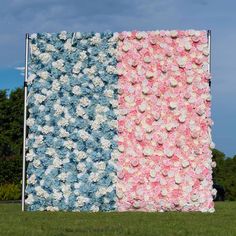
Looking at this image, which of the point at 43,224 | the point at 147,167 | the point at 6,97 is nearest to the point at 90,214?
the point at 147,167

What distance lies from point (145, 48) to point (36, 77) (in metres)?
2.09

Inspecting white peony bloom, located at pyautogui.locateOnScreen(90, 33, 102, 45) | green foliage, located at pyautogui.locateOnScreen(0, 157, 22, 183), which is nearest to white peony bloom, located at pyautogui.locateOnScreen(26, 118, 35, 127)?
white peony bloom, located at pyautogui.locateOnScreen(90, 33, 102, 45)

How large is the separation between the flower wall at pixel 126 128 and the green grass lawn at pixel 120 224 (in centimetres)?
94

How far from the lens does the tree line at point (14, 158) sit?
20906 millimetres

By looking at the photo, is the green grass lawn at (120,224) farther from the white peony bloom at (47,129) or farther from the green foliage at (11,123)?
the green foliage at (11,123)

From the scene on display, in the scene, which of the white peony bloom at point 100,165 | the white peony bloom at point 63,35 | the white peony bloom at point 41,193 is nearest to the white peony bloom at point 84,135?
the white peony bloom at point 100,165

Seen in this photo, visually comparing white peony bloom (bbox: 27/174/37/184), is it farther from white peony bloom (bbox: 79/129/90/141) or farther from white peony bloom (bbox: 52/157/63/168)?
white peony bloom (bbox: 79/129/90/141)

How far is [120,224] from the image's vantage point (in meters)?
8.61

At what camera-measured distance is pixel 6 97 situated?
25.8 m

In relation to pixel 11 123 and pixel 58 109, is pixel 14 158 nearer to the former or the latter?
pixel 11 123

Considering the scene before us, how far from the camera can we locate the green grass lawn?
7594 mm

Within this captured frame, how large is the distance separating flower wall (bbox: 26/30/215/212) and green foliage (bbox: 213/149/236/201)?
10.7 m

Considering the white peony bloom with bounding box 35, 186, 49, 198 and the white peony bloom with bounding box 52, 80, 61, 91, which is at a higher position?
the white peony bloom with bounding box 52, 80, 61, 91

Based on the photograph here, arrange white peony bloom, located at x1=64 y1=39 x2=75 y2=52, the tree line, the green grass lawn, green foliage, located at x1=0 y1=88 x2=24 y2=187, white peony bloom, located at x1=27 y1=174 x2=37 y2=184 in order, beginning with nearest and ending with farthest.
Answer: the green grass lawn < white peony bloom, located at x1=27 y1=174 x2=37 y2=184 < white peony bloom, located at x1=64 y1=39 x2=75 y2=52 < the tree line < green foliage, located at x1=0 y1=88 x2=24 y2=187
